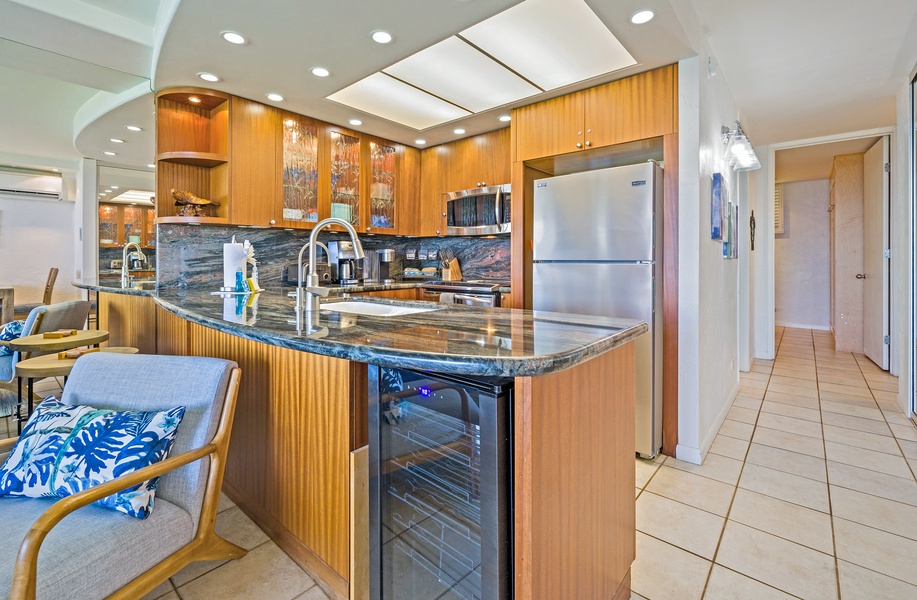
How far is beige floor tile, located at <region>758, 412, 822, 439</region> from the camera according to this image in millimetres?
2848

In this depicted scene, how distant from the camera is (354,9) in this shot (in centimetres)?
202

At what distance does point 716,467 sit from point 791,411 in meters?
1.42

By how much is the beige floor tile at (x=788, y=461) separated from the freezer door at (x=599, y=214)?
1.35m

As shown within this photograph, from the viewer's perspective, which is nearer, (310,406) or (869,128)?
(310,406)

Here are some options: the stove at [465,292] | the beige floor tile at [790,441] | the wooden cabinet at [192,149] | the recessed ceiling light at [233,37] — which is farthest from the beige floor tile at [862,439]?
the wooden cabinet at [192,149]

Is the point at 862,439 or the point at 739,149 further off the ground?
the point at 739,149

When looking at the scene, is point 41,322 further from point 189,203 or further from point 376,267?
point 376,267

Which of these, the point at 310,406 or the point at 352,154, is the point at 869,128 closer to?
the point at 352,154

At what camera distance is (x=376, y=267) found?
14.6ft

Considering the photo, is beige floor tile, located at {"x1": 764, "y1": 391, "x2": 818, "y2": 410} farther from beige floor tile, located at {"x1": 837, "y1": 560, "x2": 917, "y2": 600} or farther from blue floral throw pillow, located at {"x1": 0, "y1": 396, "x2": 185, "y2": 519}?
blue floral throw pillow, located at {"x1": 0, "y1": 396, "x2": 185, "y2": 519}

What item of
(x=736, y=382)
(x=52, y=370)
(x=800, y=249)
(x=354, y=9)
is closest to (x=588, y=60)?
(x=354, y=9)

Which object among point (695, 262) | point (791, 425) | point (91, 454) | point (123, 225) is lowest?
point (791, 425)

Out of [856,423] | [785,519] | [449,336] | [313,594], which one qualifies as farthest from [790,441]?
[313,594]

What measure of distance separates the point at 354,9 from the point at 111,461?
2075 millimetres
